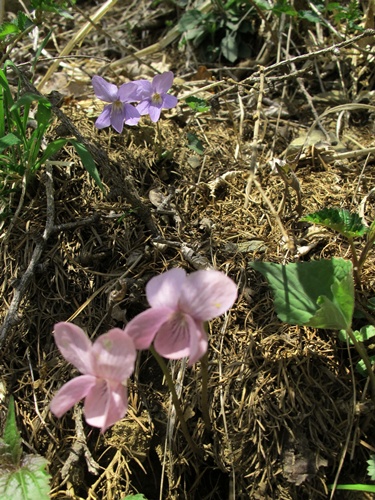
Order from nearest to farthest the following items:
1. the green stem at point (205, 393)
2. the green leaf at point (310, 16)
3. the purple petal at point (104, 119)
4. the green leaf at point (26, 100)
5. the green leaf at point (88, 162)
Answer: the green stem at point (205, 393) → the green leaf at point (26, 100) → the green leaf at point (88, 162) → the purple petal at point (104, 119) → the green leaf at point (310, 16)

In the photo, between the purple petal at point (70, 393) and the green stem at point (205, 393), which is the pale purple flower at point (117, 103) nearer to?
the green stem at point (205, 393)

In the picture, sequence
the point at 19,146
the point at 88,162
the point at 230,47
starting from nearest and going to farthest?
the point at 88,162 → the point at 19,146 → the point at 230,47

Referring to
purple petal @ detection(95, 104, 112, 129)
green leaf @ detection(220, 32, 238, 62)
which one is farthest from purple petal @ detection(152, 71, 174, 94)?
green leaf @ detection(220, 32, 238, 62)

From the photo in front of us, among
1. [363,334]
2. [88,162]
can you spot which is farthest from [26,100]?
[363,334]

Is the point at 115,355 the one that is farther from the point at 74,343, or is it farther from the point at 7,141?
the point at 7,141

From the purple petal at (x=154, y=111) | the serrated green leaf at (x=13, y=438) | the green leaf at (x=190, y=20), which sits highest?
the green leaf at (x=190, y=20)

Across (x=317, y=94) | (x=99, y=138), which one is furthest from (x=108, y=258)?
(x=317, y=94)

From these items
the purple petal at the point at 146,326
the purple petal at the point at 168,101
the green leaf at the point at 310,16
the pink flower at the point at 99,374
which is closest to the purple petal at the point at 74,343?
the pink flower at the point at 99,374

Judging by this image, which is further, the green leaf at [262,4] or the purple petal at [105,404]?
the green leaf at [262,4]
